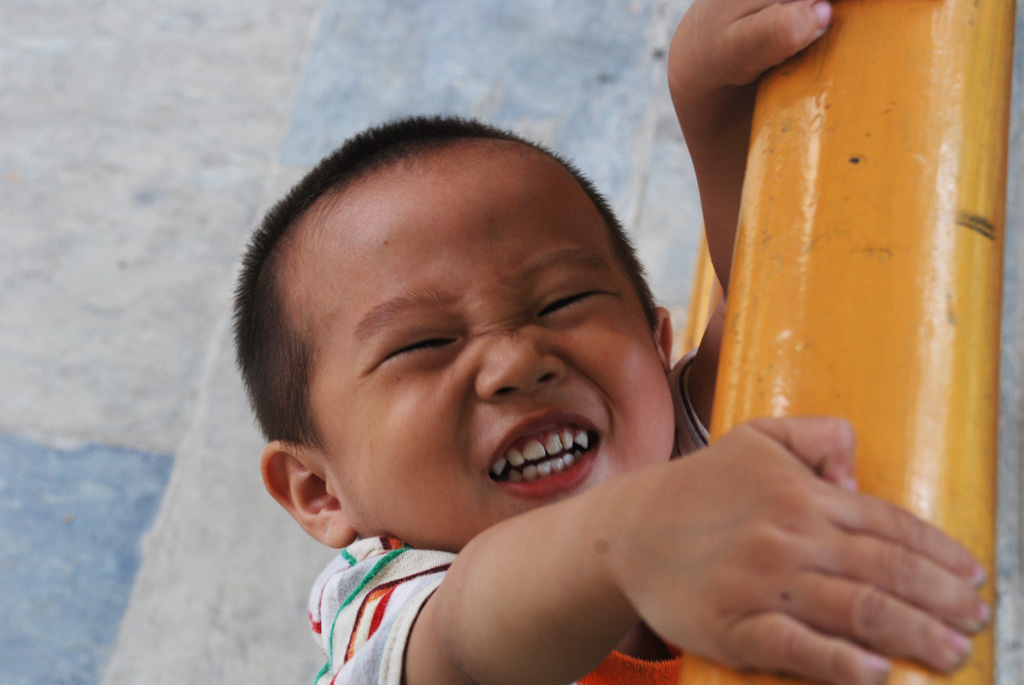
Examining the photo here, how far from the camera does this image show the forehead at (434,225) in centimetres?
72

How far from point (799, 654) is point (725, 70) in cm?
35

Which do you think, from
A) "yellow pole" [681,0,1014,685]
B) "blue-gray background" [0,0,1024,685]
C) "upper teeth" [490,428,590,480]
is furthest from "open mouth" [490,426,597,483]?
"blue-gray background" [0,0,1024,685]

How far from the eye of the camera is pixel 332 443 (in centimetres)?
76

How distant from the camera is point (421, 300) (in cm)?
71

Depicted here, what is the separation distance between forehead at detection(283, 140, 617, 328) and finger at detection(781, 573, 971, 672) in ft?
1.53

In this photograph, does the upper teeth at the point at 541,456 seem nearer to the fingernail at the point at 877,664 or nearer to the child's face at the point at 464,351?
the child's face at the point at 464,351

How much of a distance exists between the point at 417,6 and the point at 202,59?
53 cm

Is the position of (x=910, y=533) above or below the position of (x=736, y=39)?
below

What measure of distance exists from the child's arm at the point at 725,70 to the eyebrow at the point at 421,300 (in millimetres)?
121

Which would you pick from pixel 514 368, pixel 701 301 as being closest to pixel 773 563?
pixel 514 368

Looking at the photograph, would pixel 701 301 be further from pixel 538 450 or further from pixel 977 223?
pixel 977 223

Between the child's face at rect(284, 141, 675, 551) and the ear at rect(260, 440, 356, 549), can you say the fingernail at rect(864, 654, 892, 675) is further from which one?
the ear at rect(260, 440, 356, 549)

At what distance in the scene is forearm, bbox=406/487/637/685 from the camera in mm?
385

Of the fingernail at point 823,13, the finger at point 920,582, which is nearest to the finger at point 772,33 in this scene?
the fingernail at point 823,13
